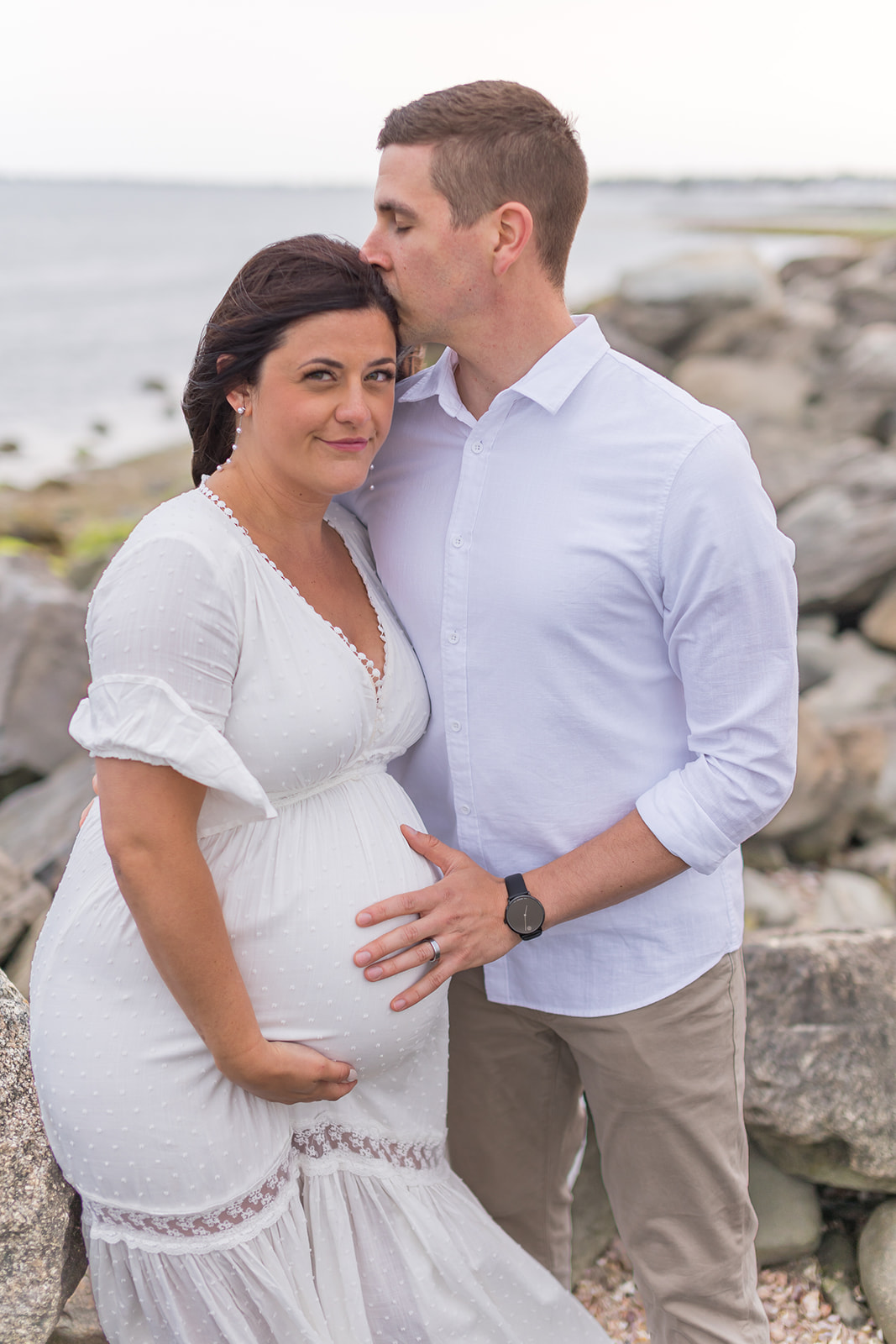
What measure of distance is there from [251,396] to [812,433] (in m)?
10.6

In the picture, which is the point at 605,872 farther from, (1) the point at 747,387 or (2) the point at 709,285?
(2) the point at 709,285

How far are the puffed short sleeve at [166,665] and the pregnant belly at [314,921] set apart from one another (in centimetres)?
22

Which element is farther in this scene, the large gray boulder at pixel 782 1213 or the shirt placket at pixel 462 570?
the large gray boulder at pixel 782 1213

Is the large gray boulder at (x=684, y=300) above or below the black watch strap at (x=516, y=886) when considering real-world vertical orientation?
below

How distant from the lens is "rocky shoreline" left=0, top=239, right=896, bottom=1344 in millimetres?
2941

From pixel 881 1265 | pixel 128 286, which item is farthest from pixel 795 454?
pixel 128 286

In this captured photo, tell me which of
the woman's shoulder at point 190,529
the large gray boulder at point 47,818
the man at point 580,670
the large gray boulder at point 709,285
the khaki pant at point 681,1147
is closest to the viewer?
the woman's shoulder at point 190,529

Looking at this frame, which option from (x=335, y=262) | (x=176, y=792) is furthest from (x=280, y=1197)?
(x=335, y=262)

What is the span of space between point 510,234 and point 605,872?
1370 millimetres

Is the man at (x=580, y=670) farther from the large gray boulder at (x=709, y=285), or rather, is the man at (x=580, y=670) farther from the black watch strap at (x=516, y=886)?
the large gray boulder at (x=709, y=285)

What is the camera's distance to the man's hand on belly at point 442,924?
222cm

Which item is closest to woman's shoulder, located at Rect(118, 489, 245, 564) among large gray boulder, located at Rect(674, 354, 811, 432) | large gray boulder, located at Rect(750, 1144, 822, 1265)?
large gray boulder, located at Rect(750, 1144, 822, 1265)

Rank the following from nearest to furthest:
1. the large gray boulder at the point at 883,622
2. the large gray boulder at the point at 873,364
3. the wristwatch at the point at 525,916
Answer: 1. the wristwatch at the point at 525,916
2. the large gray boulder at the point at 883,622
3. the large gray boulder at the point at 873,364

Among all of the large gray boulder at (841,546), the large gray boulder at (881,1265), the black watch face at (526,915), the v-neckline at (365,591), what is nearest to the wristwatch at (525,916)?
the black watch face at (526,915)
